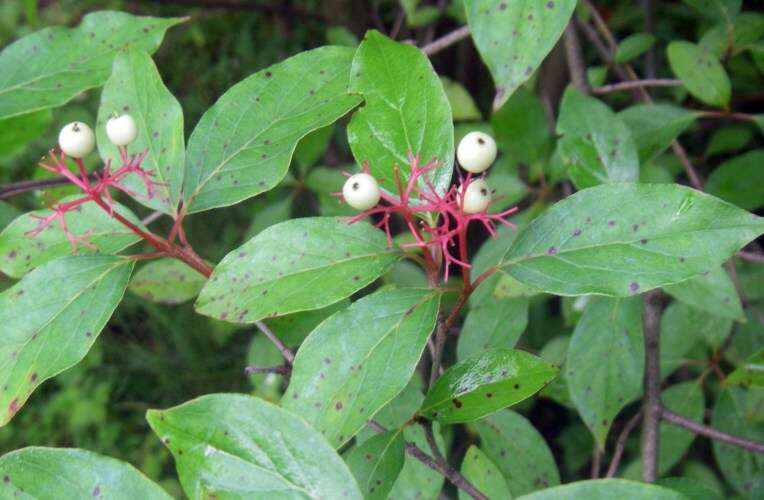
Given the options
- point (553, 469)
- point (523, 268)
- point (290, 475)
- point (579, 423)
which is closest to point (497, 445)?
point (553, 469)

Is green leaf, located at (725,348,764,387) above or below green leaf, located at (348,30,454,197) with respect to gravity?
below

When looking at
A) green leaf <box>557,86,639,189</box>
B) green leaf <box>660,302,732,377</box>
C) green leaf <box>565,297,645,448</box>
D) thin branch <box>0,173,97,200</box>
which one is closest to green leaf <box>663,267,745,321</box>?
green leaf <box>565,297,645,448</box>

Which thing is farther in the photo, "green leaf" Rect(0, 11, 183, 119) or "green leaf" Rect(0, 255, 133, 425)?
"green leaf" Rect(0, 11, 183, 119)

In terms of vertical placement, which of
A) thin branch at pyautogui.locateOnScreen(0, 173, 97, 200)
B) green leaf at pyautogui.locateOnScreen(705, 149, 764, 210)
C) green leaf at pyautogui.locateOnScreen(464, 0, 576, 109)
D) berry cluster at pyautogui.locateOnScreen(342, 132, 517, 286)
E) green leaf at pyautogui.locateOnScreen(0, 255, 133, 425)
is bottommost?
green leaf at pyautogui.locateOnScreen(705, 149, 764, 210)

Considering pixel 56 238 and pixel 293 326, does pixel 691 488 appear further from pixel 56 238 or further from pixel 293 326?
pixel 56 238

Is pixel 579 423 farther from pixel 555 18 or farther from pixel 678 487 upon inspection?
pixel 555 18

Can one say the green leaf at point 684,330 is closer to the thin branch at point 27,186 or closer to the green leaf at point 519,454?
the green leaf at point 519,454

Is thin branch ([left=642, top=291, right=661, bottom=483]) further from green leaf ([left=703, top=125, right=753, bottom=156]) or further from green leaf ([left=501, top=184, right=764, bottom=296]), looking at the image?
green leaf ([left=703, top=125, right=753, bottom=156])
